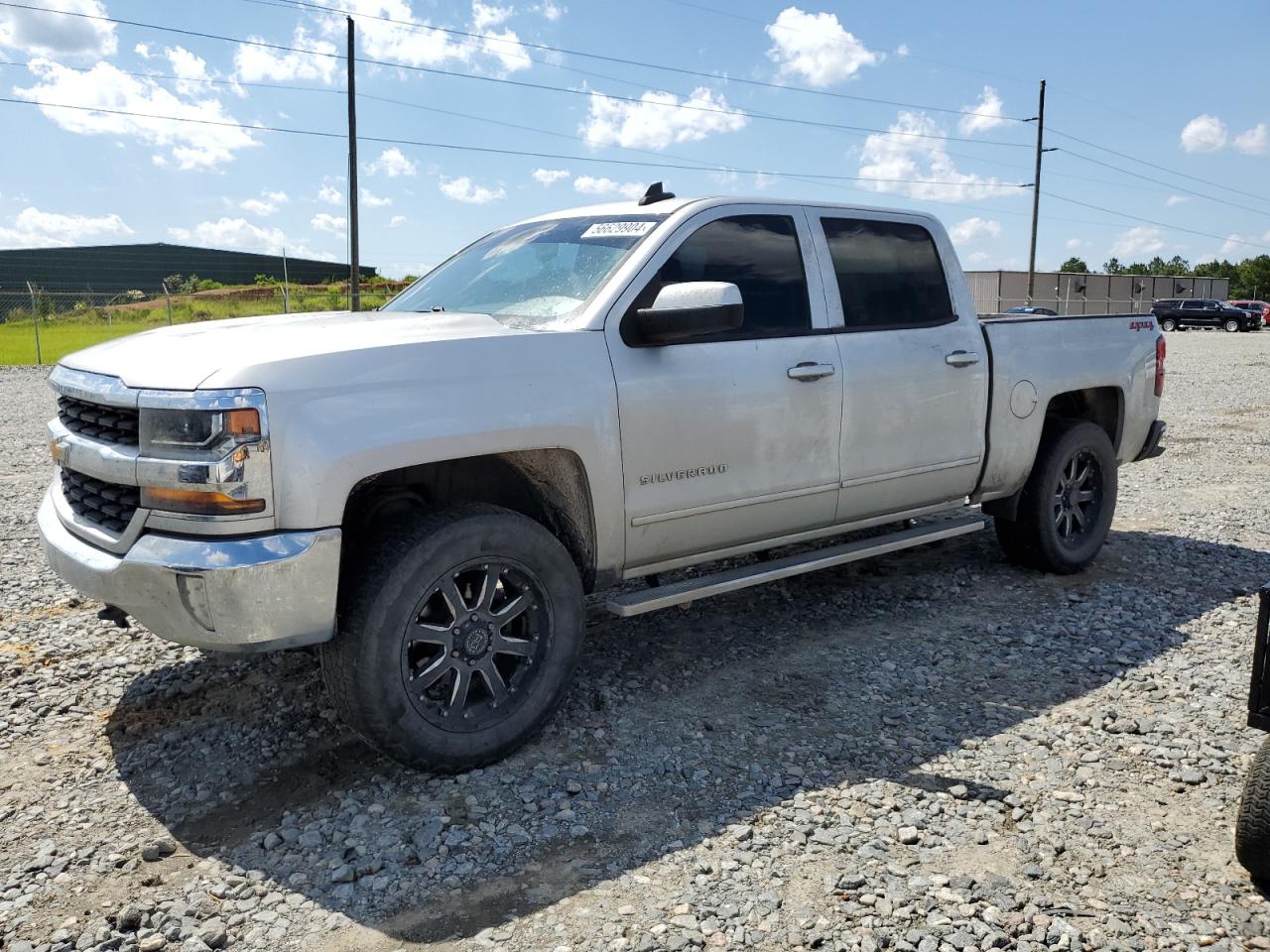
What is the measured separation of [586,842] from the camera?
10.7ft

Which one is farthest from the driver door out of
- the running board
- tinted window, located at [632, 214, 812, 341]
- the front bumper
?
the front bumper

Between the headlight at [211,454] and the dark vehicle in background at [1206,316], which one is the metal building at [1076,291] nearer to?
the dark vehicle in background at [1206,316]

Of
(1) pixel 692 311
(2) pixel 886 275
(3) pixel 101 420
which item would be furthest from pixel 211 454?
(2) pixel 886 275

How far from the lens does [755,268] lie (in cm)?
452

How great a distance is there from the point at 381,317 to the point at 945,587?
353cm

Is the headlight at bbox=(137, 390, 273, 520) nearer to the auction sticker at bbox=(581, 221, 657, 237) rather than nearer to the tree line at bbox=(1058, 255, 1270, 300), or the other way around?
the auction sticker at bbox=(581, 221, 657, 237)

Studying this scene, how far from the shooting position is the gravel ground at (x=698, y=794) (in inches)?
113

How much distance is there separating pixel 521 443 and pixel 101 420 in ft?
4.66

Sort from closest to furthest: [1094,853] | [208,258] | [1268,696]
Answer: [1268,696] < [1094,853] < [208,258]

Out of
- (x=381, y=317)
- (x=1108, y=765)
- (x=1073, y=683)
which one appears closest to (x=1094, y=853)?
(x=1108, y=765)

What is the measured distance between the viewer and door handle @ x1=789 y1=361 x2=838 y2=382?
443cm

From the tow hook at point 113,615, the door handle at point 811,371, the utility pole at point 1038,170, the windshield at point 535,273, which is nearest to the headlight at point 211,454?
the tow hook at point 113,615

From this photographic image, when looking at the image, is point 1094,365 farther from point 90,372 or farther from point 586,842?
point 90,372

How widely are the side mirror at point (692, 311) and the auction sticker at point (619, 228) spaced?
515mm
